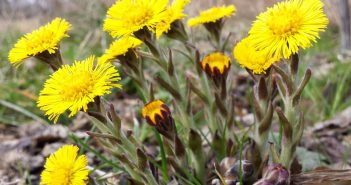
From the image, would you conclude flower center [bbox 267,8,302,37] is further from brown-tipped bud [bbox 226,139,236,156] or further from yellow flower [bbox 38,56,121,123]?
brown-tipped bud [bbox 226,139,236,156]

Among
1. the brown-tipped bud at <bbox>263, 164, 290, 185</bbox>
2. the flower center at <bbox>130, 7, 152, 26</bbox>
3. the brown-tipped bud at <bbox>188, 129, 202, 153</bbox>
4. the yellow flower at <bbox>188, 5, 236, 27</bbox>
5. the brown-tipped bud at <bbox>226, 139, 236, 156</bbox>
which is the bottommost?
the brown-tipped bud at <bbox>263, 164, 290, 185</bbox>

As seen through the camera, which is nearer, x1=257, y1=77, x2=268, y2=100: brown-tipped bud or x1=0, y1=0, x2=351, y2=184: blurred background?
x1=257, y1=77, x2=268, y2=100: brown-tipped bud

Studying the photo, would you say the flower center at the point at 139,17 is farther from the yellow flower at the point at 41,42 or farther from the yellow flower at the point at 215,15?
the yellow flower at the point at 215,15

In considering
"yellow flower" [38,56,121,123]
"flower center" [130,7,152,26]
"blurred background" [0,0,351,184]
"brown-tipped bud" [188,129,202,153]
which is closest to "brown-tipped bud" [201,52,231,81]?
"blurred background" [0,0,351,184]

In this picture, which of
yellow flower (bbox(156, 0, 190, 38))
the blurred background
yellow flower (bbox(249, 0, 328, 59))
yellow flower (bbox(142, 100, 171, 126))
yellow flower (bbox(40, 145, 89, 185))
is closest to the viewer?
yellow flower (bbox(249, 0, 328, 59))

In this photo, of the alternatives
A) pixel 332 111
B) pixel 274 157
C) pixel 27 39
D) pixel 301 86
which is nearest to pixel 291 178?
pixel 274 157

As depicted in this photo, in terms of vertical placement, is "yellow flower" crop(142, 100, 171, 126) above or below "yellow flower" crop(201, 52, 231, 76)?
below

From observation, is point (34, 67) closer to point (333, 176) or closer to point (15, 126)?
point (15, 126)
